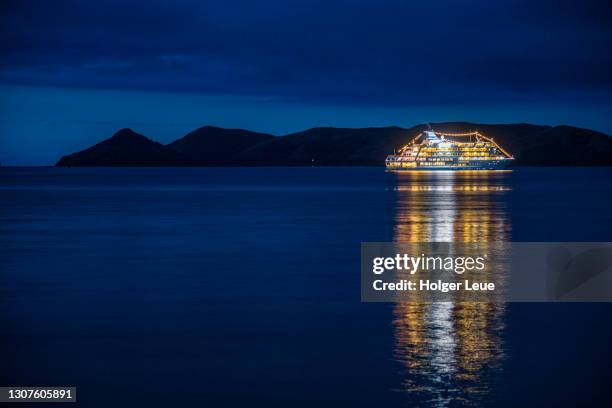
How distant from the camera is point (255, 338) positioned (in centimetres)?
1127

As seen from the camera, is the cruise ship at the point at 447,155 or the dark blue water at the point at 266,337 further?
the cruise ship at the point at 447,155

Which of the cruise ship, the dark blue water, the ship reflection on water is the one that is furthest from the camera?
the cruise ship

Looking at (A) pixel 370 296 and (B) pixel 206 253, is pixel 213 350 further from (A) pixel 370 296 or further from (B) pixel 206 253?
(B) pixel 206 253

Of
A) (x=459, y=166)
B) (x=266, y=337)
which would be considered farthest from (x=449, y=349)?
(x=459, y=166)

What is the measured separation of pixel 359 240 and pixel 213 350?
15.0m

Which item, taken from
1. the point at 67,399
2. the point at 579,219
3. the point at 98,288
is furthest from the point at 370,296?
the point at 579,219

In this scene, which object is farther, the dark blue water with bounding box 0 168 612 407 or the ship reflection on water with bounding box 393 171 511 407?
the dark blue water with bounding box 0 168 612 407

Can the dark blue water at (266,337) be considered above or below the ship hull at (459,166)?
below

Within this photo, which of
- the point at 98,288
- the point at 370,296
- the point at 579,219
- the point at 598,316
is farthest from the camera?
the point at 579,219

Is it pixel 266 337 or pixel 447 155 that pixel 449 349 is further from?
pixel 447 155

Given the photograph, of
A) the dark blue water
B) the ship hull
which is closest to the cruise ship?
the ship hull

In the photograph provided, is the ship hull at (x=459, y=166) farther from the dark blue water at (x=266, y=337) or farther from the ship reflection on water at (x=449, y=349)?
the ship reflection on water at (x=449, y=349)

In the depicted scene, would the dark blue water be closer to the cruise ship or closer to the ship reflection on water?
the ship reflection on water

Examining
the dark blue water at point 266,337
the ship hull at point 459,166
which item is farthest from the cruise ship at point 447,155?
the dark blue water at point 266,337
